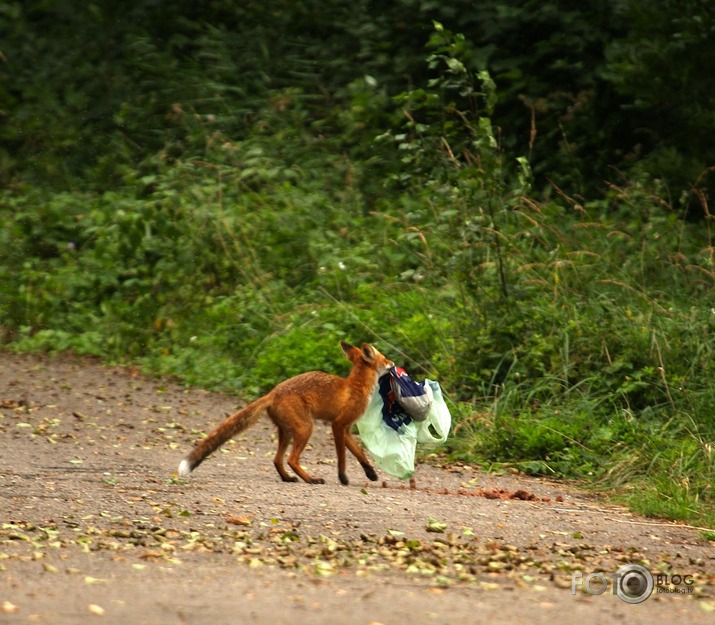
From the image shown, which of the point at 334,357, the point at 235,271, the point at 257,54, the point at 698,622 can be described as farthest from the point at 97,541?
the point at 257,54

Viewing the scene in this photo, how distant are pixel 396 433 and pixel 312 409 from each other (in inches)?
23.2

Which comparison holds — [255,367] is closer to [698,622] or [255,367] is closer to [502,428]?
[502,428]

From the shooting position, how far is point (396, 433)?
838cm

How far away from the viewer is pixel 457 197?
11320 mm

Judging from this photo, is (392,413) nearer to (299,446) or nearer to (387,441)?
(387,441)

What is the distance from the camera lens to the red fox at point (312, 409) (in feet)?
27.1

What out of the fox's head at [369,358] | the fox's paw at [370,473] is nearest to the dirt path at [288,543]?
the fox's paw at [370,473]

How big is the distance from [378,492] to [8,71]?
41.9 ft

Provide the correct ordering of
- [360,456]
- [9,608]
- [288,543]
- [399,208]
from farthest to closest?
[399,208], [360,456], [288,543], [9,608]

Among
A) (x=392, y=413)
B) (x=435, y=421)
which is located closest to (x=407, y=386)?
(x=392, y=413)

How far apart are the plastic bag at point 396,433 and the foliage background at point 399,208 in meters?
1.13

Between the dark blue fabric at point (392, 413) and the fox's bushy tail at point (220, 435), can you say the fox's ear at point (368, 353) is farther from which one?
the fox's bushy tail at point (220, 435)

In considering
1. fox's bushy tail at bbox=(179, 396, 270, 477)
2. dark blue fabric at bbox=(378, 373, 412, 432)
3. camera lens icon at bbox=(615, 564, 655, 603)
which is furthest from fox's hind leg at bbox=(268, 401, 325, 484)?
camera lens icon at bbox=(615, 564, 655, 603)

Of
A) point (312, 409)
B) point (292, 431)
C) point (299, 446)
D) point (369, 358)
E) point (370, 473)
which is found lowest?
point (370, 473)
